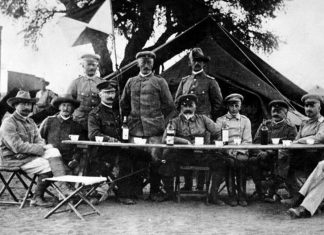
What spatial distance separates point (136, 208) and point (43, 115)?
3545 mm

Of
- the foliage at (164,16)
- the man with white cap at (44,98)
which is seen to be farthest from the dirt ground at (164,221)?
the foliage at (164,16)

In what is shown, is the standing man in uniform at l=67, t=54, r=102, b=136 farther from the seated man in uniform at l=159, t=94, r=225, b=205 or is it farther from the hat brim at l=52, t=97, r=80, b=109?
the seated man in uniform at l=159, t=94, r=225, b=205

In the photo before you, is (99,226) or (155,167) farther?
(155,167)

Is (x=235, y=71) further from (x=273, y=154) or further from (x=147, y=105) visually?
(x=273, y=154)

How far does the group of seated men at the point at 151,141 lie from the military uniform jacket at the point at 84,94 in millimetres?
353

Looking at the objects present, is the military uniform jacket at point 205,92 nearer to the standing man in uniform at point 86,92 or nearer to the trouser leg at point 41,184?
the standing man in uniform at point 86,92

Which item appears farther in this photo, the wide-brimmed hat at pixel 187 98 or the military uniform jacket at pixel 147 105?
the military uniform jacket at pixel 147 105

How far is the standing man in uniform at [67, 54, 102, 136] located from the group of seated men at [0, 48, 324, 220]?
0.35 m

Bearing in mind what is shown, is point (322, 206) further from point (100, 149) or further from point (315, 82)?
point (315, 82)

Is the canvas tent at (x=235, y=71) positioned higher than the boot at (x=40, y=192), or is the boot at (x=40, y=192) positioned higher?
the canvas tent at (x=235, y=71)

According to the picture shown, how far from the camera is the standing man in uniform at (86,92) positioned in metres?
6.59

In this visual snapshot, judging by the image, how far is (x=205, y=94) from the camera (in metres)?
6.52

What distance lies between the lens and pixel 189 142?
5.59 meters

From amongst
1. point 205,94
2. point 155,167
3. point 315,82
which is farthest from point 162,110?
point 315,82
